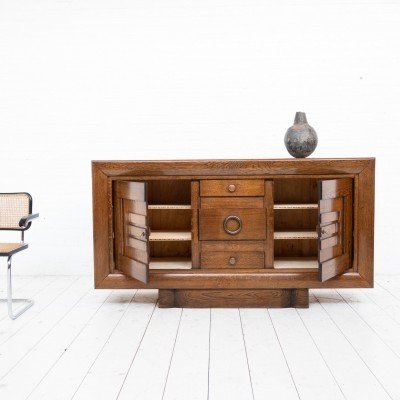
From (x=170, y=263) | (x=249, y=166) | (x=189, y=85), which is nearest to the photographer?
(x=249, y=166)

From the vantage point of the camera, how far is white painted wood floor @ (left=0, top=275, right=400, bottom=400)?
7.24 feet

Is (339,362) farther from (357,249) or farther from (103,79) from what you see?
(103,79)

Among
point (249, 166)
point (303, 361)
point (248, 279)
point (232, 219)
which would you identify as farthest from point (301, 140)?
point (303, 361)

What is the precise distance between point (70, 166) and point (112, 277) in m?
1.30

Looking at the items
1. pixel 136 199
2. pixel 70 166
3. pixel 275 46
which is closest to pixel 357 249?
pixel 136 199

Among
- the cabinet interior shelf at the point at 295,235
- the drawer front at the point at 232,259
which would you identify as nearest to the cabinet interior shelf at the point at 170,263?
the drawer front at the point at 232,259

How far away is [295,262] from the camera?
358 cm

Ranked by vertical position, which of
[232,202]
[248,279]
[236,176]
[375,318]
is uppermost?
[236,176]

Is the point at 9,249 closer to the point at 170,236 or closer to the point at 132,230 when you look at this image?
the point at 132,230

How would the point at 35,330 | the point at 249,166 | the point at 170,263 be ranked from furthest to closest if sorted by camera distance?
the point at 170,263 → the point at 249,166 → the point at 35,330

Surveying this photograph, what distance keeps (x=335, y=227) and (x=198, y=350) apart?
1.23 m

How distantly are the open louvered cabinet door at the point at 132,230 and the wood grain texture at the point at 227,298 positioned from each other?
0.91 ft

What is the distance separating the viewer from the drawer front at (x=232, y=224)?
3.37 m

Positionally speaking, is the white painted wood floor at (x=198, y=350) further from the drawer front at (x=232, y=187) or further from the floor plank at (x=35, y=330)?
the drawer front at (x=232, y=187)
